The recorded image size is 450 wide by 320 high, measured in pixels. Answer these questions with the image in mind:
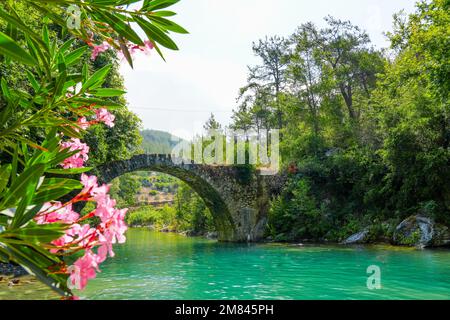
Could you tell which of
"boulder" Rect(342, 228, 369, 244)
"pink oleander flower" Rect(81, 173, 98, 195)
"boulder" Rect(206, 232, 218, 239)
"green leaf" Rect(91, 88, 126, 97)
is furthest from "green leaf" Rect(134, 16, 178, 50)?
"boulder" Rect(206, 232, 218, 239)

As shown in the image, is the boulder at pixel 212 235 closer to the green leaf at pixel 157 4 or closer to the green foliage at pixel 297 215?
the green foliage at pixel 297 215

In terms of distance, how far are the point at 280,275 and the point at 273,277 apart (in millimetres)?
285

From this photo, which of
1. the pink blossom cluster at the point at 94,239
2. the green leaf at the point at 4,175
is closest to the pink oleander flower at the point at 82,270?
the pink blossom cluster at the point at 94,239

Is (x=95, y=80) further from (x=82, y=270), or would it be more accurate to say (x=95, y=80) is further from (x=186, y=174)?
(x=186, y=174)

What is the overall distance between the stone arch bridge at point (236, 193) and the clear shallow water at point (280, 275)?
206 inches

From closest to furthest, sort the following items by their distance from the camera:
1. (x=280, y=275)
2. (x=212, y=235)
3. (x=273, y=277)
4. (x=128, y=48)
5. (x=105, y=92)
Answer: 1. (x=105, y=92)
2. (x=128, y=48)
3. (x=273, y=277)
4. (x=280, y=275)
5. (x=212, y=235)

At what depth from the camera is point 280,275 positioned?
8.85 metres

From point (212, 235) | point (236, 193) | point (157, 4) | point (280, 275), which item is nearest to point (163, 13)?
point (157, 4)

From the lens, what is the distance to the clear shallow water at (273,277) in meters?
6.91

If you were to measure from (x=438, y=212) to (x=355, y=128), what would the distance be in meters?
6.28

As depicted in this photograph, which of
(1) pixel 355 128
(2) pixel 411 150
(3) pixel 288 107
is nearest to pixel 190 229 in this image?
(3) pixel 288 107

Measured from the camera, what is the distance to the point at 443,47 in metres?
11.1

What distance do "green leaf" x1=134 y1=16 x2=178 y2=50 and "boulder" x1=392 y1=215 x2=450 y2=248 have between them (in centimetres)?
1310
